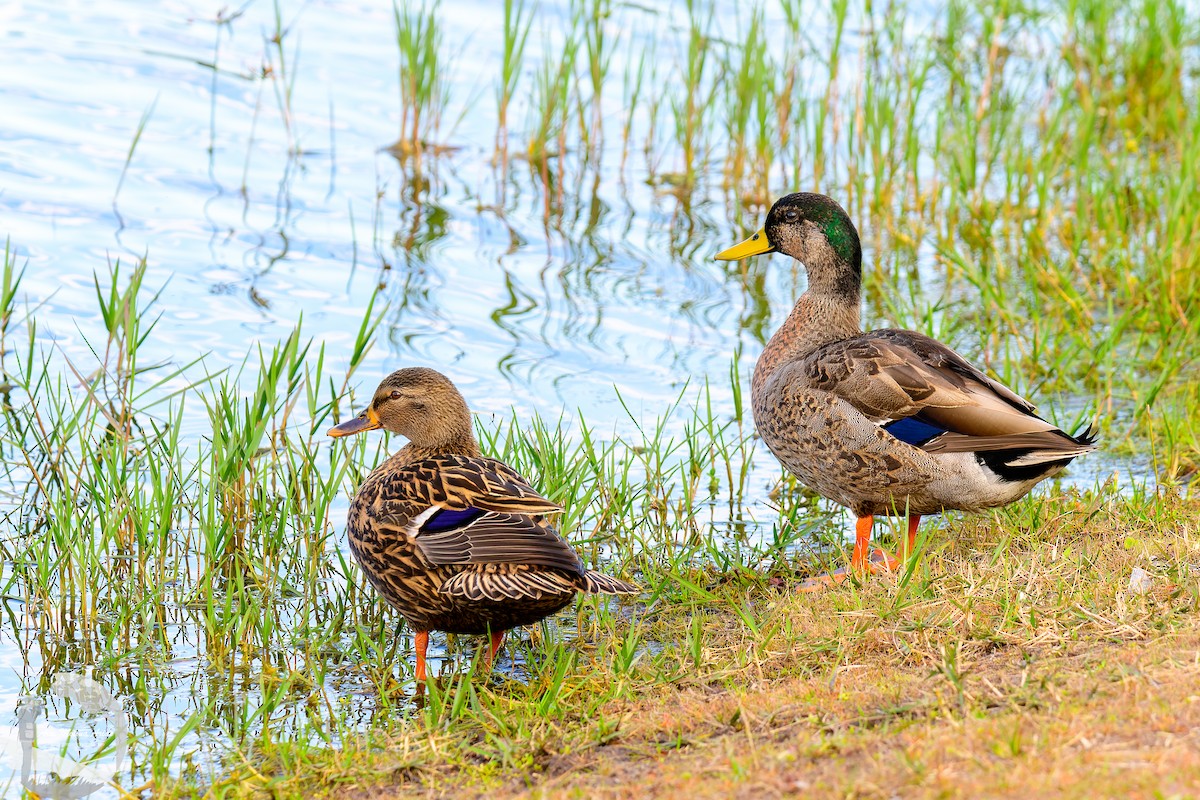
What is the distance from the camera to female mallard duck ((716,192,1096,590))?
448cm

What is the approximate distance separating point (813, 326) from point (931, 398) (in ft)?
3.22

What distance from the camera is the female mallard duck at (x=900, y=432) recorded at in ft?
14.7

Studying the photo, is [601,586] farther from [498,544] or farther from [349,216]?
[349,216]

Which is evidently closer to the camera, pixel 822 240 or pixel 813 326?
pixel 813 326

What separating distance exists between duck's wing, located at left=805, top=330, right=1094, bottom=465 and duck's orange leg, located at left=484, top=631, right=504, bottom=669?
1.40 m

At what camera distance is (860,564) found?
465 cm

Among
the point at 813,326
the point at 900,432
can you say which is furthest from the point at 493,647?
the point at 813,326

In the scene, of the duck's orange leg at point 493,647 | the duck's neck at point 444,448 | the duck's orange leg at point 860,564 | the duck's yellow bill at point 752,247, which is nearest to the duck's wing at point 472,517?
the duck's neck at point 444,448

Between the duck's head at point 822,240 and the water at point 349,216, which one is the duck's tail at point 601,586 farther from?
the water at point 349,216

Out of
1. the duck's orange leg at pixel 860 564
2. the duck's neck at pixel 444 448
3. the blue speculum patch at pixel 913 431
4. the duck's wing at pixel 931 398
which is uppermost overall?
the duck's wing at pixel 931 398

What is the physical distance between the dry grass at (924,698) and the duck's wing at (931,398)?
0.33 m

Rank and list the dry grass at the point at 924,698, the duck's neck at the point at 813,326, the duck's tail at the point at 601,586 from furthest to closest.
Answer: the duck's neck at the point at 813,326 → the duck's tail at the point at 601,586 → the dry grass at the point at 924,698

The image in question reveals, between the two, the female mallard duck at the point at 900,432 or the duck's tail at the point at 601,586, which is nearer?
the duck's tail at the point at 601,586

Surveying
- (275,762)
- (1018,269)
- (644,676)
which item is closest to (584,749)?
(644,676)
